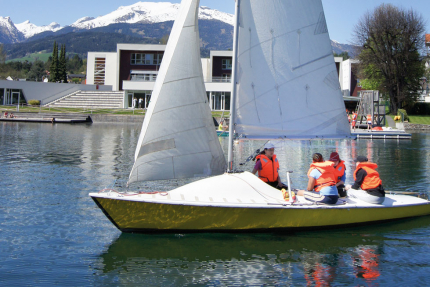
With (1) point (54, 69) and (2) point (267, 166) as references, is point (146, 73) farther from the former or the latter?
(2) point (267, 166)

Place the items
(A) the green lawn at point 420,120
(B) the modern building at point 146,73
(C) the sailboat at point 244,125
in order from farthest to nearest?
(B) the modern building at point 146,73 → (A) the green lawn at point 420,120 → (C) the sailboat at point 244,125

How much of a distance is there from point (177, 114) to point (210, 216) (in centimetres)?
248

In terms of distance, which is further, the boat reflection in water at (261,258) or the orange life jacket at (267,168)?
the orange life jacket at (267,168)

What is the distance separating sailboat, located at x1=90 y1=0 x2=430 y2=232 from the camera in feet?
33.9

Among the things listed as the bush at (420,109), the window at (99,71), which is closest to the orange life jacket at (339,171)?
the bush at (420,109)

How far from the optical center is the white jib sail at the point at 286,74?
37.3 ft

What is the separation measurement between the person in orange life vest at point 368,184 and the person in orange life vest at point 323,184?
3.67 feet

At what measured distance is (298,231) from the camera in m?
11.2

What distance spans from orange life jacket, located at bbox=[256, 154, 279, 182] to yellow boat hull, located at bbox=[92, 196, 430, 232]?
1423 mm

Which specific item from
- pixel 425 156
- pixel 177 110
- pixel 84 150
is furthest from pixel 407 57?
pixel 177 110

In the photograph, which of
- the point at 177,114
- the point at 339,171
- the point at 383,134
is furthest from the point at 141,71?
the point at 177,114

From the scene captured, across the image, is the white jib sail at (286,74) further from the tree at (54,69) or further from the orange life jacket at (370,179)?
the tree at (54,69)

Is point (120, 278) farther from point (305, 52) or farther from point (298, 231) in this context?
point (305, 52)

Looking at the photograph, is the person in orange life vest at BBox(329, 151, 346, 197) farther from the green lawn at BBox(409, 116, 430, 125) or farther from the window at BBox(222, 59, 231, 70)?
the window at BBox(222, 59, 231, 70)
